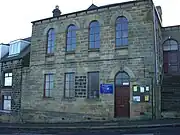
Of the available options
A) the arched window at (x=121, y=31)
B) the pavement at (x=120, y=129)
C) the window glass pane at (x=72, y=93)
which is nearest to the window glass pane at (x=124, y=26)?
the arched window at (x=121, y=31)

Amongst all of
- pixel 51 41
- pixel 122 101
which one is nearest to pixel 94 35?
pixel 51 41

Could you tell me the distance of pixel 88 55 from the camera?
18672mm

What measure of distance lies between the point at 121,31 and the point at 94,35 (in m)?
2.22

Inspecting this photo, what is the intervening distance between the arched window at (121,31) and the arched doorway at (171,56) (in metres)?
7.00

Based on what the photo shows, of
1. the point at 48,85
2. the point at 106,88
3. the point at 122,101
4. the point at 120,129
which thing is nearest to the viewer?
the point at 120,129

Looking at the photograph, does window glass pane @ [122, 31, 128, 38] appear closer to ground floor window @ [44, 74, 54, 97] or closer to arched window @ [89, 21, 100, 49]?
arched window @ [89, 21, 100, 49]

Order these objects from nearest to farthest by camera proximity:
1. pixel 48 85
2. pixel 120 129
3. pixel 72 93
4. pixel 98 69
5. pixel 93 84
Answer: pixel 120 129 < pixel 98 69 < pixel 93 84 < pixel 72 93 < pixel 48 85

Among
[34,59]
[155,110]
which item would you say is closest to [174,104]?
[155,110]

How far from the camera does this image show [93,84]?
1822 cm

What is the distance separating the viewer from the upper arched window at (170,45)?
74.6 ft

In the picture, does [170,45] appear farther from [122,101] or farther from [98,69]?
[122,101]

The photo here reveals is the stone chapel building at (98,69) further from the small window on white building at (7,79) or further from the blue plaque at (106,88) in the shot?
the small window on white building at (7,79)

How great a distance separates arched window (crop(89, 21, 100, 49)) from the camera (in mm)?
18645

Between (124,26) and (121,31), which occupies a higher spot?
(124,26)
